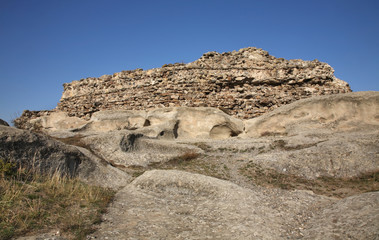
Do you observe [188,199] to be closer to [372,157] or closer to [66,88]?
[372,157]

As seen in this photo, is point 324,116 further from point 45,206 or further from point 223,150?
point 45,206

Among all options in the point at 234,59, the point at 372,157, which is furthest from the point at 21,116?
the point at 372,157

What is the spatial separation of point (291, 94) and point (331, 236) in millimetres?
12826

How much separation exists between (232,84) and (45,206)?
13434mm

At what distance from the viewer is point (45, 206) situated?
434 centimetres

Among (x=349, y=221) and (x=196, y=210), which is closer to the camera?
(x=349, y=221)

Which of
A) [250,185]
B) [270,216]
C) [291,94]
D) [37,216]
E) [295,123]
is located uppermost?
[291,94]

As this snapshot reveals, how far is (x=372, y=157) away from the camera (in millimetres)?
8180

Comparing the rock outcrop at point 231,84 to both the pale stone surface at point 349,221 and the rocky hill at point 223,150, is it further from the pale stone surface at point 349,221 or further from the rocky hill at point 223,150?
the pale stone surface at point 349,221

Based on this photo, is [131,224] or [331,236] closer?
[331,236]

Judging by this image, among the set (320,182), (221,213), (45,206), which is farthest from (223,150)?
(45,206)

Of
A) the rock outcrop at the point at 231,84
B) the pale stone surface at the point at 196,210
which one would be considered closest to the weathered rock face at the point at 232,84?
the rock outcrop at the point at 231,84

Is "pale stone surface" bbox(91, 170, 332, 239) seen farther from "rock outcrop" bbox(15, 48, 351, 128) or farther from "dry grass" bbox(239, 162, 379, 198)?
"rock outcrop" bbox(15, 48, 351, 128)

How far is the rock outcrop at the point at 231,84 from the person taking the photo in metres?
15.6
